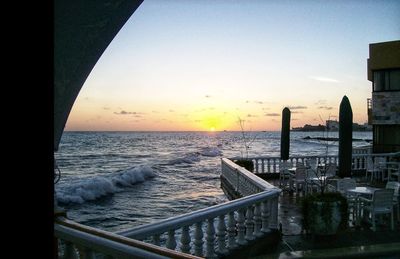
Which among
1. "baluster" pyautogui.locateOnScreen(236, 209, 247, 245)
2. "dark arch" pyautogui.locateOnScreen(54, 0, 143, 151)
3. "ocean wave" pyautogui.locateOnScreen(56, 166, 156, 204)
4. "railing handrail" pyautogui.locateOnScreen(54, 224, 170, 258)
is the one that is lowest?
"ocean wave" pyautogui.locateOnScreen(56, 166, 156, 204)

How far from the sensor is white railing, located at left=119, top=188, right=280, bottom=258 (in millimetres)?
4138

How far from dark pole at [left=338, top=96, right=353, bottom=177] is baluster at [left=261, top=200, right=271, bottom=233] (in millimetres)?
2413

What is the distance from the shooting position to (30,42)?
1.35 meters

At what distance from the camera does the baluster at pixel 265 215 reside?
658 centimetres

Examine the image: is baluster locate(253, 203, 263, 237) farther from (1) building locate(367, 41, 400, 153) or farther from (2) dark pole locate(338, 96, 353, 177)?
(1) building locate(367, 41, 400, 153)

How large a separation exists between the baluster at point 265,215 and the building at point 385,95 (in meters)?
15.5

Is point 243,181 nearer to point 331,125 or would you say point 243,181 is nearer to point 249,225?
point 331,125

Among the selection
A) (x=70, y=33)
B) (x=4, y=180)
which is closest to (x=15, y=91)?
(x=4, y=180)

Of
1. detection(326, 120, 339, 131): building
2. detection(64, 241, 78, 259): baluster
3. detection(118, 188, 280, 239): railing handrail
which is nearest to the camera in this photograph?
detection(64, 241, 78, 259): baluster

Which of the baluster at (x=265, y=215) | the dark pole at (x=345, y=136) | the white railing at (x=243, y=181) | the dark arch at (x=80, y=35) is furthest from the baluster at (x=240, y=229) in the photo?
the dark arch at (x=80, y=35)

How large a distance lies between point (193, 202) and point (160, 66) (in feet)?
23.9

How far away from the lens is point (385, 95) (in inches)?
759

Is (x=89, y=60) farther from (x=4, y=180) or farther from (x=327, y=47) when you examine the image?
(x=327, y=47)

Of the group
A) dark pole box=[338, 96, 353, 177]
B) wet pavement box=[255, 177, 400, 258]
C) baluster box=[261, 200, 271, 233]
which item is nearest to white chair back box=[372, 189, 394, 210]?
wet pavement box=[255, 177, 400, 258]
